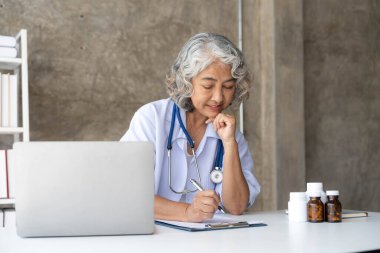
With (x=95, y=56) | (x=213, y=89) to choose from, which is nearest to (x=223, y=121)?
(x=213, y=89)

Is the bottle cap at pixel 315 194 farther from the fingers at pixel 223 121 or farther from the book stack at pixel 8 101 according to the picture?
the book stack at pixel 8 101

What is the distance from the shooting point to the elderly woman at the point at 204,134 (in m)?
2.29

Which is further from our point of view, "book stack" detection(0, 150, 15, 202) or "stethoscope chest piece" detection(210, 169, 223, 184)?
"book stack" detection(0, 150, 15, 202)

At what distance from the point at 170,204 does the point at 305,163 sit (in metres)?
2.82

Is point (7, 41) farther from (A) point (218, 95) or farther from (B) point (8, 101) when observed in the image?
(A) point (218, 95)

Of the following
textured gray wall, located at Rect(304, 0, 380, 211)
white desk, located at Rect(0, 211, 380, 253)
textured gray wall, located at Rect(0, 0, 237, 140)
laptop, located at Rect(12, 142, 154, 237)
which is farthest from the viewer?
textured gray wall, located at Rect(304, 0, 380, 211)

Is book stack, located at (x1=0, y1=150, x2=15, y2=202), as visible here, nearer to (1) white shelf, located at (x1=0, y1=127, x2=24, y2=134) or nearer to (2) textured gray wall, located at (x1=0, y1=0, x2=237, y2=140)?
(1) white shelf, located at (x1=0, y1=127, x2=24, y2=134)

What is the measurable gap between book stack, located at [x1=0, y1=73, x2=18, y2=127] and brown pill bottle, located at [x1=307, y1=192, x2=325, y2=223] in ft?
6.01

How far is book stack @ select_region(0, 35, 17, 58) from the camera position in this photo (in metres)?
3.13

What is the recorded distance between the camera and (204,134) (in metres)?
2.47

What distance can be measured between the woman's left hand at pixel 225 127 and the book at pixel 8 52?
1393mm

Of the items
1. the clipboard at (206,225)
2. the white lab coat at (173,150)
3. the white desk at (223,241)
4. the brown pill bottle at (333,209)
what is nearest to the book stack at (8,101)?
the white lab coat at (173,150)

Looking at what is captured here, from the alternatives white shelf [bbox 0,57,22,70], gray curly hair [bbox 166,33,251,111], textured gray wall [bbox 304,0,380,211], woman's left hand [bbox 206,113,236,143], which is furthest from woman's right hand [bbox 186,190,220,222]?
textured gray wall [bbox 304,0,380,211]

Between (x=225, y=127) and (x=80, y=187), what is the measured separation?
936 millimetres
